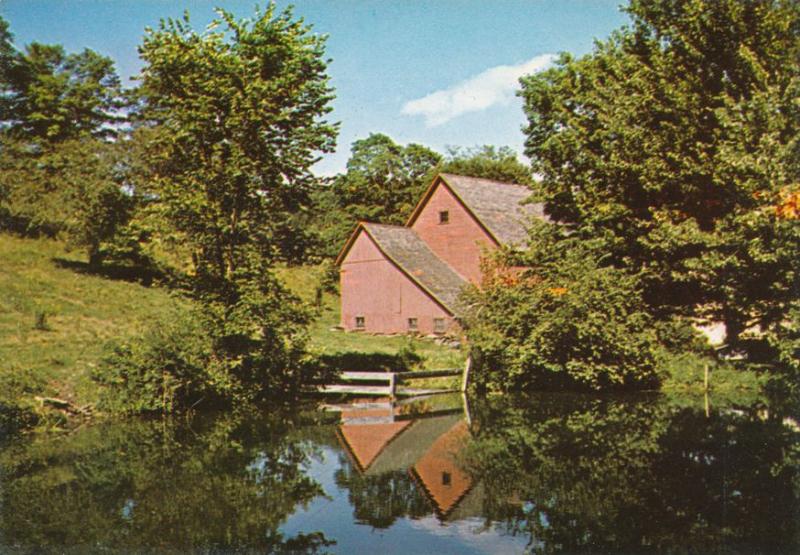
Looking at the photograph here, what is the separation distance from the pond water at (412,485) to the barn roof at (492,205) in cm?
2032

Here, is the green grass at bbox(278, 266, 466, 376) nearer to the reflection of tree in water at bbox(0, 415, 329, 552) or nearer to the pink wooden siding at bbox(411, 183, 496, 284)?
the pink wooden siding at bbox(411, 183, 496, 284)

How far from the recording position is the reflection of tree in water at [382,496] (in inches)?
424

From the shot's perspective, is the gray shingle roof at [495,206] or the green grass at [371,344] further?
the gray shingle roof at [495,206]

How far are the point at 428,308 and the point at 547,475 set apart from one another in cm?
2440

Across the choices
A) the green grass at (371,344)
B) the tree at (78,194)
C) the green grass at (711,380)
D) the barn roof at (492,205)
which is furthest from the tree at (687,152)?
the tree at (78,194)

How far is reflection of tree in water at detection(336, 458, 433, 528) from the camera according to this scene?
10.8 m

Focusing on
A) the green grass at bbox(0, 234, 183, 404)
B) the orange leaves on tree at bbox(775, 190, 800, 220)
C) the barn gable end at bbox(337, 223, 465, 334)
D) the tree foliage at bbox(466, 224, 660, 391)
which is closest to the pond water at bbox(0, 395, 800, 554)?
the green grass at bbox(0, 234, 183, 404)

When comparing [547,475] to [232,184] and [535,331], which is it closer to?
[535,331]

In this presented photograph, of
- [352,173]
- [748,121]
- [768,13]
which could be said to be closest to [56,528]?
[748,121]

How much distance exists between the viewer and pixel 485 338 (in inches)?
925

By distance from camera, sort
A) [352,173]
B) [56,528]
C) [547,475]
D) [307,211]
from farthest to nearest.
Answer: [352,173]
[307,211]
[547,475]
[56,528]

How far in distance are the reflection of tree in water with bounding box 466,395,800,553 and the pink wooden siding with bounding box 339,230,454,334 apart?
17.7 meters

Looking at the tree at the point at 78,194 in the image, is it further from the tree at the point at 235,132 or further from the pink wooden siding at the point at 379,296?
the tree at the point at 235,132

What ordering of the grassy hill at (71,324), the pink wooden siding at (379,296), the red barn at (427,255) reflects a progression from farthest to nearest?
1. the red barn at (427,255)
2. the pink wooden siding at (379,296)
3. the grassy hill at (71,324)
